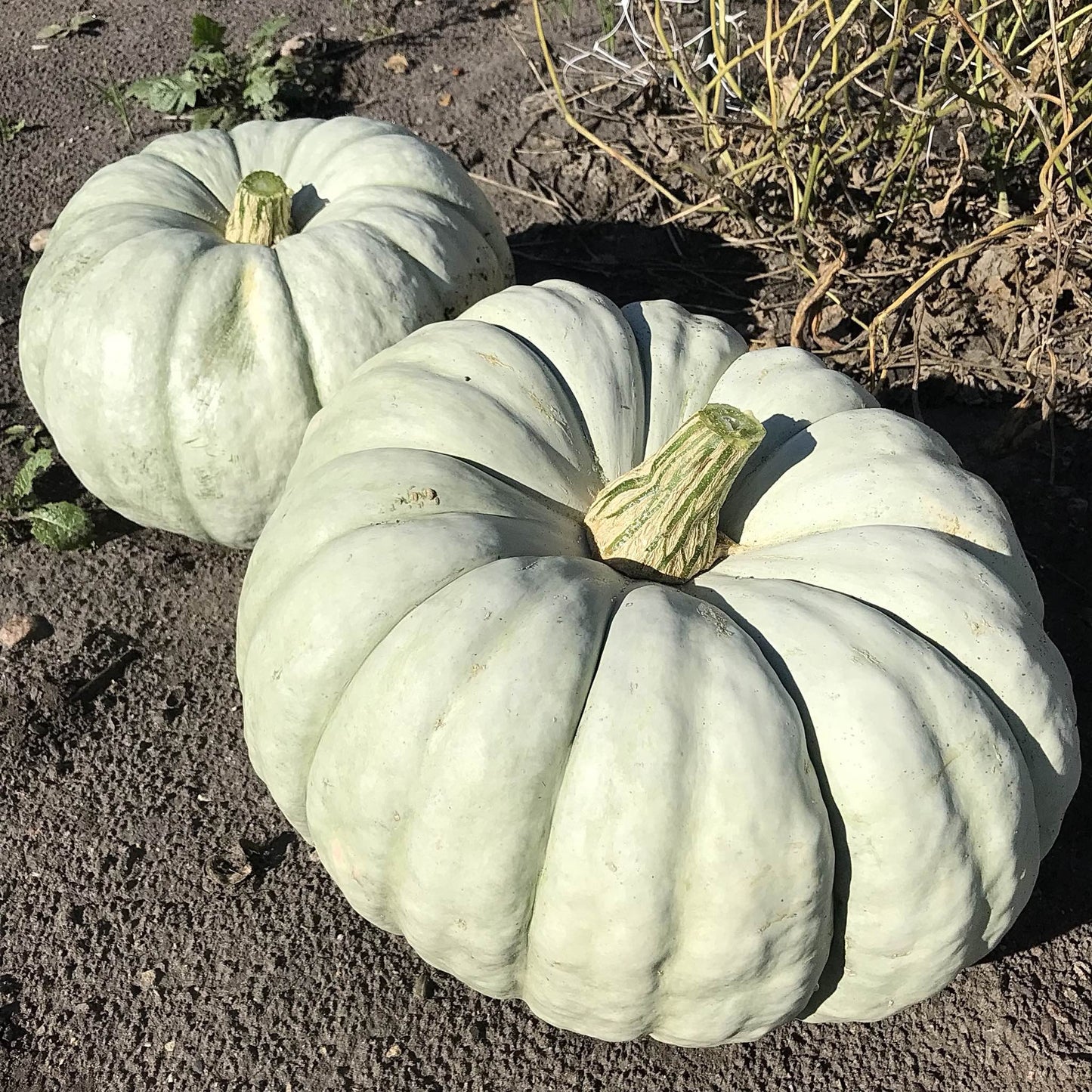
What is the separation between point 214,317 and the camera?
Result: 2.73 m

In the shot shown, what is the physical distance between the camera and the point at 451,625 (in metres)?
1.89

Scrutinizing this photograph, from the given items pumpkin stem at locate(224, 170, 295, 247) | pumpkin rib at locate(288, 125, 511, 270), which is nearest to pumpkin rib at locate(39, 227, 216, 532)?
pumpkin stem at locate(224, 170, 295, 247)

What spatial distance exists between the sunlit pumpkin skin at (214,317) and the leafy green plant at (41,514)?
13.0 inches

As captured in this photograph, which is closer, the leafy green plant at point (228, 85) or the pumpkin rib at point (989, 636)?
the pumpkin rib at point (989, 636)

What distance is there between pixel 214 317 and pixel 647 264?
88.8 inches

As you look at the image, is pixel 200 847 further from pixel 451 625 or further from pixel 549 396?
pixel 549 396

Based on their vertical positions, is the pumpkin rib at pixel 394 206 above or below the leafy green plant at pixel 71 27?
below

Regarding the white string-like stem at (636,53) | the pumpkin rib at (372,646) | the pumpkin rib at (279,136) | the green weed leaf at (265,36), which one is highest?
Result: the green weed leaf at (265,36)

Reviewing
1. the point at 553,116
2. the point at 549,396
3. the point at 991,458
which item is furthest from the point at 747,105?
the point at 549,396

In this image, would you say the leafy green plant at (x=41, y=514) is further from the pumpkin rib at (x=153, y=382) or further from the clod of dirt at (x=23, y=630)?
the pumpkin rib at (x=153, y=382)

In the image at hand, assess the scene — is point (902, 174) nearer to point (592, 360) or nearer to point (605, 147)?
point (605, 147)

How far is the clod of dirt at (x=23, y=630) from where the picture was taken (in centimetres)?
320

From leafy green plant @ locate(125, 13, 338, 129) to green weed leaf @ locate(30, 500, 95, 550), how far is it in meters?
2.32

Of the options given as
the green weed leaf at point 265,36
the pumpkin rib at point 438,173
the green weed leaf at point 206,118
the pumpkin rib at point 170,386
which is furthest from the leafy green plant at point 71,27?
the pumpkin rib at point 170,386
